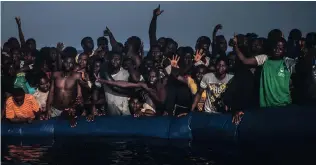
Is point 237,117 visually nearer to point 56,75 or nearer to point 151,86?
point 151,86

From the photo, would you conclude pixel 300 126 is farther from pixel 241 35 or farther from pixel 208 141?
pixel 241 35

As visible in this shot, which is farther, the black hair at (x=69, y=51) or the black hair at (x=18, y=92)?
the black hair at (x=69, y=51)

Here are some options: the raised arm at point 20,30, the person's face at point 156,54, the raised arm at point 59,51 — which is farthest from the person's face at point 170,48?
the raised arm at point 20,30

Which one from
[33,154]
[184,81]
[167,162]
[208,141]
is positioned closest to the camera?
[167,162]

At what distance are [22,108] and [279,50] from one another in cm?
474

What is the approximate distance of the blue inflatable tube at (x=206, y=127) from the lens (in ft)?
24.2

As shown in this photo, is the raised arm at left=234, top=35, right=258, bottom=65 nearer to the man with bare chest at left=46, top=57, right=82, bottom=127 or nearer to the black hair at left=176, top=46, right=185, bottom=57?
the black hair at left=176, top=46, right=185, bottom=57

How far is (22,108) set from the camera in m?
8.77

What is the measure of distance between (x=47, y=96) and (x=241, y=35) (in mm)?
3943

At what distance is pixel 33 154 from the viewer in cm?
716

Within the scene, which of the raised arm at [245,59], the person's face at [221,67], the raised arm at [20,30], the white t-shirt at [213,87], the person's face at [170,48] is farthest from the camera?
the raised arm at [20,30]

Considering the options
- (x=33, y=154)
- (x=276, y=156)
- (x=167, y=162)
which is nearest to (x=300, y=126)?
(x=276, y=156)

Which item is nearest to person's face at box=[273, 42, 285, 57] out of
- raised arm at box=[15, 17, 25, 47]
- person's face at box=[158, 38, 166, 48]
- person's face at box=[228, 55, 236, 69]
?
person's face at box=[228, 55, 236, 69]

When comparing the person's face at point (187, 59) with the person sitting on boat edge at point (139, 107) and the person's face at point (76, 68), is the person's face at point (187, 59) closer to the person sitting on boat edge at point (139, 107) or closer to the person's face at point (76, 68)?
the person sitting on boat edge at point (139, 107)
